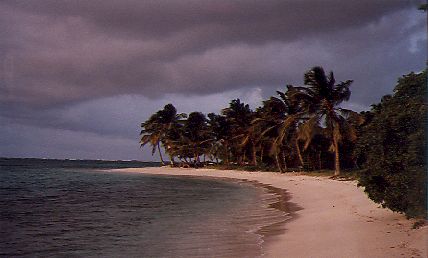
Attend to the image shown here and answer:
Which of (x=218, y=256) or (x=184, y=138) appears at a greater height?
(x=184, y=138)

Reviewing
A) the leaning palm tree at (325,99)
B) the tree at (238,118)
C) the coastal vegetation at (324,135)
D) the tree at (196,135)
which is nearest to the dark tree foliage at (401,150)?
the coastal vegetation at (324,135)

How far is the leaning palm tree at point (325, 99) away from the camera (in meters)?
37.2

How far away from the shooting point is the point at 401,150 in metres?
10.8

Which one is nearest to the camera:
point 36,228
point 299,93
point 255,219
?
point 36,228

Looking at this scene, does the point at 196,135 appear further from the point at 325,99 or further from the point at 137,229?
the point at 137,229

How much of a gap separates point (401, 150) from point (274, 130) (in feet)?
133

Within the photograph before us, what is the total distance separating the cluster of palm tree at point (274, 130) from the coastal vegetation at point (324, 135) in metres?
0.09

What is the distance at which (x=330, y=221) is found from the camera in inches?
524

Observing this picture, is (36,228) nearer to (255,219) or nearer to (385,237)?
(255,219)

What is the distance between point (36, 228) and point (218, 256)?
832 cm

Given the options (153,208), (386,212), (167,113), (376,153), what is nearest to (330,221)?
(386,212)

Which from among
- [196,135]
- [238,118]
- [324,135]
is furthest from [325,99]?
[196,135]

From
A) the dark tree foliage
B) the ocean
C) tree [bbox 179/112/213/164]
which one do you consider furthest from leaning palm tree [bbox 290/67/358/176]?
tree [bbox 179/112/213/164]

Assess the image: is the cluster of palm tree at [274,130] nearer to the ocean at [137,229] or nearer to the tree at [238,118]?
the tree at [238,118]
